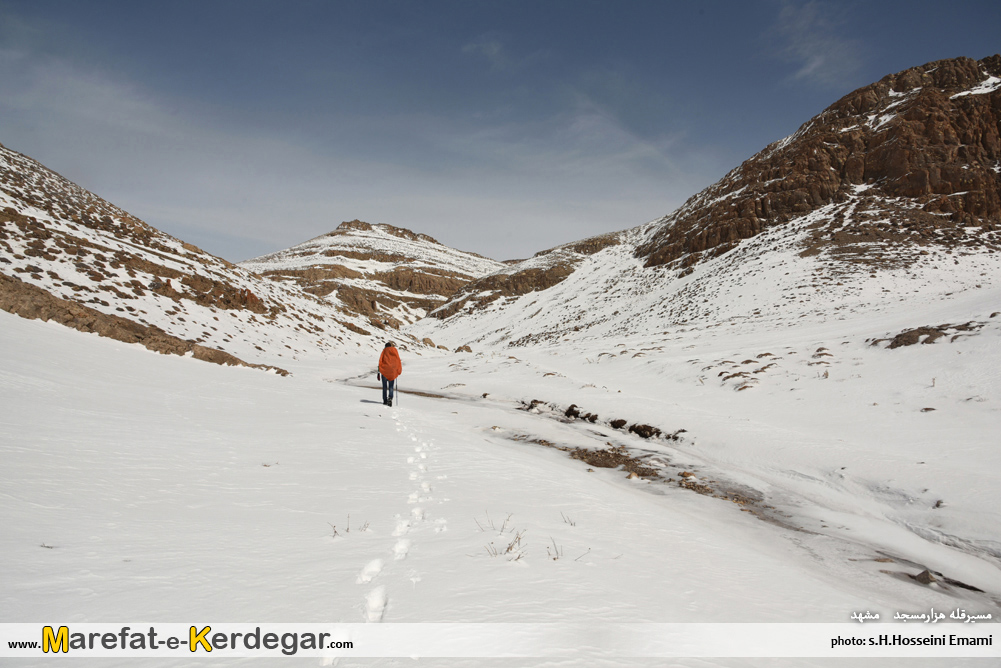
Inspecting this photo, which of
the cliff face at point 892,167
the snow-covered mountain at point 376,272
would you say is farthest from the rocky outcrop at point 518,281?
the cliff face at point 892,167

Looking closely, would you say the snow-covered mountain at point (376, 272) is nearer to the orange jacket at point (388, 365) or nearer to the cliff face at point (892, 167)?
the cliff face at point (892, 167)

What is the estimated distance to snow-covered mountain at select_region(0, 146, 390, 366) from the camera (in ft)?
44.5

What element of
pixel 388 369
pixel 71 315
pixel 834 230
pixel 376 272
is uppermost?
pixel 376 272

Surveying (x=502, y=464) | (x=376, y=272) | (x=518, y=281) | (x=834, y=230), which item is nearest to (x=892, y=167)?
(x=834, y=230)

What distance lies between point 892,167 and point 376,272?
74791 millimetres

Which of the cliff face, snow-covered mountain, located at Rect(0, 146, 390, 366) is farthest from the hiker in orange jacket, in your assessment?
the cliff face

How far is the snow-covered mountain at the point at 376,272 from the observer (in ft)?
232

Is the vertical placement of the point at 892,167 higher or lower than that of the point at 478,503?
higher

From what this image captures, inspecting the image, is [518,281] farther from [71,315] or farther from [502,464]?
[502,464]

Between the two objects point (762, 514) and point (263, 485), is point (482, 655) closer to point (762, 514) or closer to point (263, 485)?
point (263, 485)

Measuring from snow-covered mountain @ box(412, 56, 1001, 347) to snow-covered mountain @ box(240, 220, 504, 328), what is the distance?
25.9 metres

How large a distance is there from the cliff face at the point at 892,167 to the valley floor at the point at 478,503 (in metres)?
26.3

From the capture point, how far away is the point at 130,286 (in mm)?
19125

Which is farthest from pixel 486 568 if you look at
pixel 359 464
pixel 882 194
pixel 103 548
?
pixel 882 194
